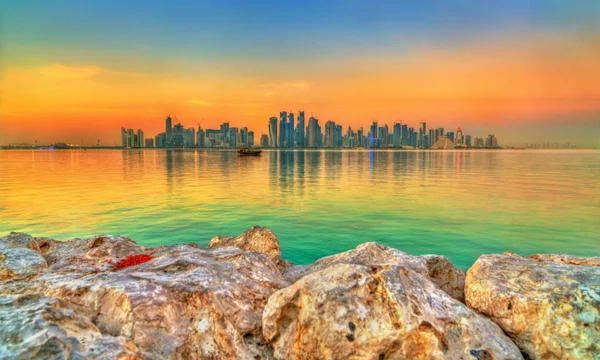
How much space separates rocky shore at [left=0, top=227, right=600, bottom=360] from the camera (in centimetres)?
483

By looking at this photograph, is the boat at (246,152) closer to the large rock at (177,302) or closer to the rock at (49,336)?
the large rock at (177,302)

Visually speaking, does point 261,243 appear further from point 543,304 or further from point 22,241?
point 22,241

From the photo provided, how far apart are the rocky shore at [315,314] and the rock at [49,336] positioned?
0.02 metres

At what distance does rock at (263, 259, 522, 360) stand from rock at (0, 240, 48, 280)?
5.74 meters

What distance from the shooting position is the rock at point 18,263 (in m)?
7.55

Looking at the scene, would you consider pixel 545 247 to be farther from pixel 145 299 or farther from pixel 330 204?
pixel 145 299

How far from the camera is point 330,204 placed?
99.0ft

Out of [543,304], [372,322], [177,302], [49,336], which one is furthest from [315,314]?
[543,304]

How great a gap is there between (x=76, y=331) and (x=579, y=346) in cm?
683

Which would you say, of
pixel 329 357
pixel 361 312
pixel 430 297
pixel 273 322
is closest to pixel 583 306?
pixel 430 297

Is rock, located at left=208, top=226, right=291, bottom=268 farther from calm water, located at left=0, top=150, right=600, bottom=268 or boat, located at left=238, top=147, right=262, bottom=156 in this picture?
boat, located at left=238, top=147, right=262, bottom=156

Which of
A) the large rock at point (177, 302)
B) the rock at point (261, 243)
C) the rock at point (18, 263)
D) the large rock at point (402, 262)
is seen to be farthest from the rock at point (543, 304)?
the rock at point (18, 263)

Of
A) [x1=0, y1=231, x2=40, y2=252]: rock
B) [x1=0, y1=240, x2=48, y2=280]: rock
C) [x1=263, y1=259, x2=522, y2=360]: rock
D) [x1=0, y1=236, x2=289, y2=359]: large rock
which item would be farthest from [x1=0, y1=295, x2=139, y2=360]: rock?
[x1=0, y1=231, x2=40, y2=252]: rock

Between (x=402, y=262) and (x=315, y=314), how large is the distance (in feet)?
12.1
